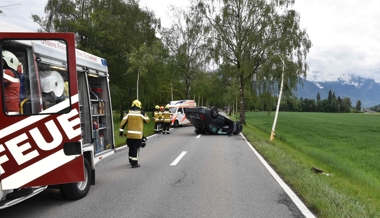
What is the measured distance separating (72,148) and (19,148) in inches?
27.8

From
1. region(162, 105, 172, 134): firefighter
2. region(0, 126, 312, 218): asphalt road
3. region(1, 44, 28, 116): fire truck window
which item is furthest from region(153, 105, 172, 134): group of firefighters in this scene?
region(1, 44, 28, 116): fire truck window

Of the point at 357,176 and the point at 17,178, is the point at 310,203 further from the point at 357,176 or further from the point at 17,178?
the point at 357,176

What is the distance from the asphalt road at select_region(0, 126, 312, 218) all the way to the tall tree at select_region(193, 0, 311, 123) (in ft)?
65.1

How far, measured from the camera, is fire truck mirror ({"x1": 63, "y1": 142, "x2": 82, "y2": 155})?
185 inches

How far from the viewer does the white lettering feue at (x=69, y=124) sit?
4.65 metres

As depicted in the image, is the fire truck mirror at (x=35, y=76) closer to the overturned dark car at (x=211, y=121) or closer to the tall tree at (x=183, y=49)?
the overturned dark car at (x=211, y=121)

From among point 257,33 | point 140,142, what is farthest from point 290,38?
point 140,142

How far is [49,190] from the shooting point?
592 cm

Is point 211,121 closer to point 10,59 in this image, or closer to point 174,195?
Result: point 174,195

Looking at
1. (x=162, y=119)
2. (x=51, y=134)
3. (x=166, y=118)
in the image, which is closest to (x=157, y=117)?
(x=162, y=119)

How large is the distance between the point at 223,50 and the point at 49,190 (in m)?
25.6

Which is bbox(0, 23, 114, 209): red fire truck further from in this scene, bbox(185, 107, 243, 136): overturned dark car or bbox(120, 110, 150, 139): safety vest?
bbox(185, 107, 243, 136): overturned dark car

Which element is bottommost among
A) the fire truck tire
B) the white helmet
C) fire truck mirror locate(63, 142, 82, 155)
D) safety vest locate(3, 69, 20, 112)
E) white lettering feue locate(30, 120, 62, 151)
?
the fire truck tire

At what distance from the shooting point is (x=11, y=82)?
14.2 ft
